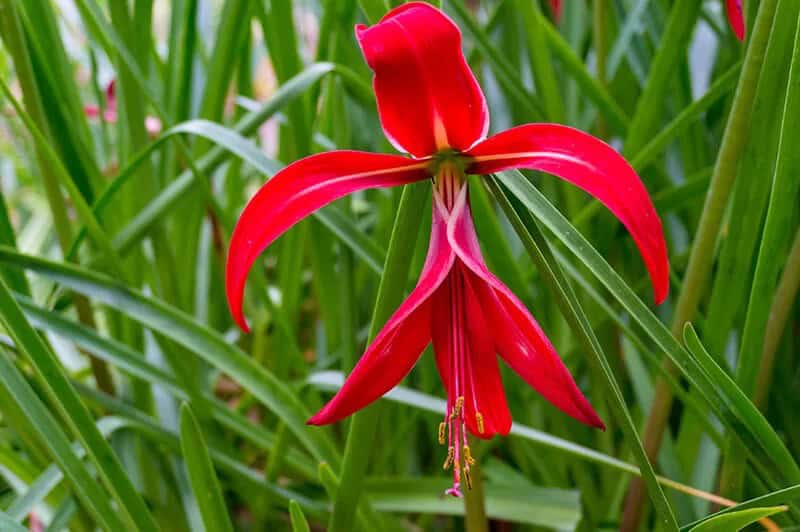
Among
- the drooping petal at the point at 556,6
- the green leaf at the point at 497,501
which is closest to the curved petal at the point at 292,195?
the green leaf at the point at 497,501

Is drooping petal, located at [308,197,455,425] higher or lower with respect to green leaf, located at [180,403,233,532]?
higher

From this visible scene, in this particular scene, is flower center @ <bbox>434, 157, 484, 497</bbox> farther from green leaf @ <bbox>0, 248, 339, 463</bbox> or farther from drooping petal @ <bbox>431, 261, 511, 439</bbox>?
green leaf @ <bbox>0, 248, 339, 463</bbox>

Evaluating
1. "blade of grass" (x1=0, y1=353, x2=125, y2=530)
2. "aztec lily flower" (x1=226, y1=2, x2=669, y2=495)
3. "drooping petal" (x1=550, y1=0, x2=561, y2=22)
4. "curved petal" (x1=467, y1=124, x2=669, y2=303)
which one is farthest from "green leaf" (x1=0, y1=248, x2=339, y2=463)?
"drooping petal" (x1=550, y1=0, x2=561, y2=22)

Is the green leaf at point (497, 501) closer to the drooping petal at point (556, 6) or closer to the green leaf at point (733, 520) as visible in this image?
the green leaf at point (733, 520)

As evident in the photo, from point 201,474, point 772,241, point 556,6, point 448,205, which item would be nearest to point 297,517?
point 201,474

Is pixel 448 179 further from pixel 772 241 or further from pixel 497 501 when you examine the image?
pixel 497 501

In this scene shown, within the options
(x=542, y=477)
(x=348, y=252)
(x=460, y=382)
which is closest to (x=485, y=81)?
(x=348, y=252)

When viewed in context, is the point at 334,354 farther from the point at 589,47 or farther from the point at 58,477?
the point at 589,47
